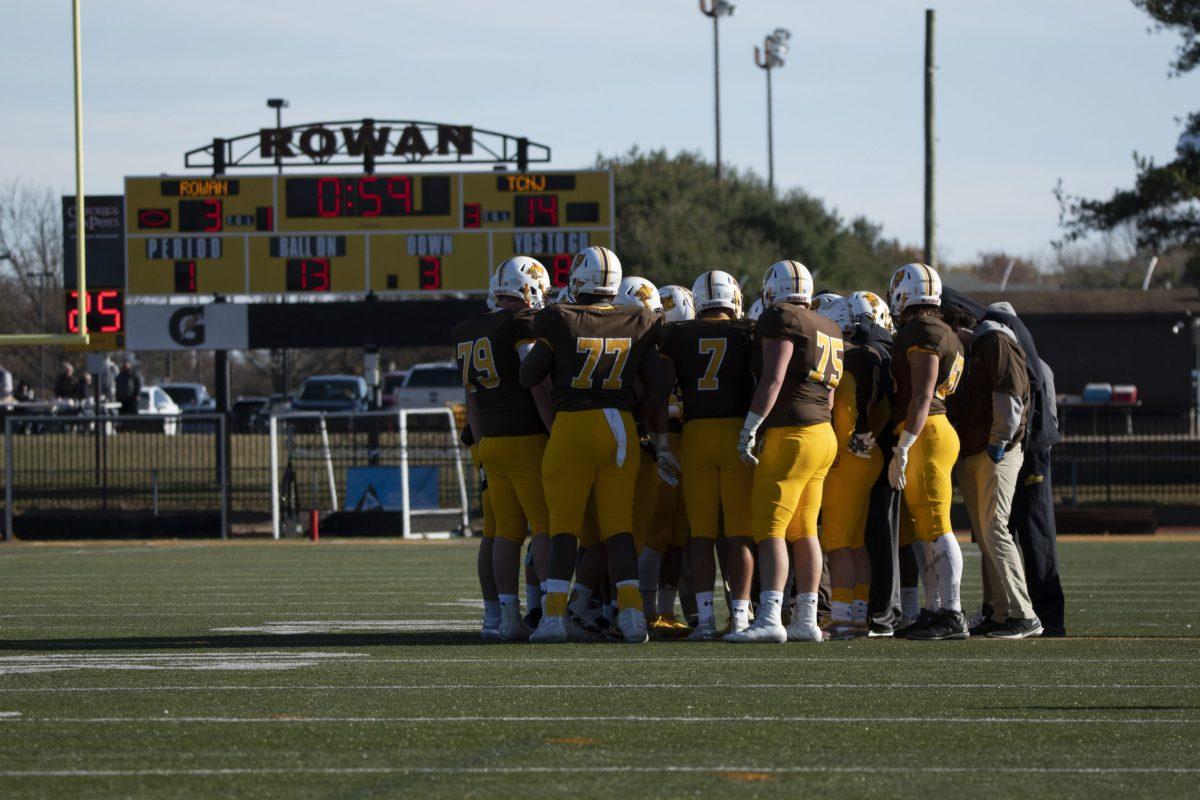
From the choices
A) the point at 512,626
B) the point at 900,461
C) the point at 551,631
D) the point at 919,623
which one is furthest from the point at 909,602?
the point at 512,626

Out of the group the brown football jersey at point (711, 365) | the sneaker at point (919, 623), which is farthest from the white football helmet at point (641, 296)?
the sneaker at point (919, 623)

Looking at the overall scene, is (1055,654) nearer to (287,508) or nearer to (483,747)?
(483,747)

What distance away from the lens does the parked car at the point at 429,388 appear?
40000mm

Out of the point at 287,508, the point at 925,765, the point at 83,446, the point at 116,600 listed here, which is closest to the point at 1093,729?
the point at 925,765

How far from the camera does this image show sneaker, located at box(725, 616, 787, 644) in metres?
9.16

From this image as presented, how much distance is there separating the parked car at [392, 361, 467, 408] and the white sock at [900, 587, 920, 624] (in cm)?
2882

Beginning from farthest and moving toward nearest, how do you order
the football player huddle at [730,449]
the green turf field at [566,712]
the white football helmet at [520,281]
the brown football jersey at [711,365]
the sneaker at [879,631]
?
1. the sneaker at [879,631]
2. the white football helmet at [520,281]
3. the brown football jersey at [711,365]
4. the football player huddle at [730,449]
5. the green turf field at [566,712]

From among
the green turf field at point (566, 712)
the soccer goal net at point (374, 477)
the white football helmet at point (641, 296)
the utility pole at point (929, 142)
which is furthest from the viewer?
the utility pole at point (929, 142)

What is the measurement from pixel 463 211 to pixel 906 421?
19766 millimetres

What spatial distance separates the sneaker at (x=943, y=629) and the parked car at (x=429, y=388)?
29.5 meters

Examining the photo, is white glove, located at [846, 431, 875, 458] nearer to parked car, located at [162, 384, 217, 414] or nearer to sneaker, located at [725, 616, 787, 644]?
sneaker, located at [725, 616, 787, 644]

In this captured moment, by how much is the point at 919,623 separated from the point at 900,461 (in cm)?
91

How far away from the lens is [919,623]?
31.4 feet

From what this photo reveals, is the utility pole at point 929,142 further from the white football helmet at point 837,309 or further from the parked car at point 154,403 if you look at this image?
the parked car at point 154,403
